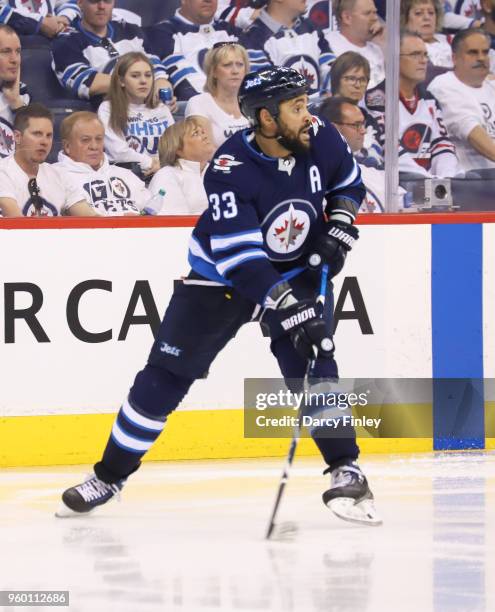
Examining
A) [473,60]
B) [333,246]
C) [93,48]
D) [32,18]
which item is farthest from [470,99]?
[333,246]

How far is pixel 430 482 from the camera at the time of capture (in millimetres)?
4703

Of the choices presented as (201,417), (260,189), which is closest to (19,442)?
(201,417)

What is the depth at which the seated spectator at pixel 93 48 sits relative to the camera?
5.19 m

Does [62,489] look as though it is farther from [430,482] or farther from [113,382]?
[430,482]

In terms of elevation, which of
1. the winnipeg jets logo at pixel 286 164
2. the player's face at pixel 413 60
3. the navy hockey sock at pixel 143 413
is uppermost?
the player's face at pixel 413 60

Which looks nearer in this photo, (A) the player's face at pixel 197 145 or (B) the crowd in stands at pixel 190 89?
(B) the crowd in stands at pixel 190 89

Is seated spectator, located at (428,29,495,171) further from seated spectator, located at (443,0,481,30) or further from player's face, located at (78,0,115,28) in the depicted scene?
player's face, located at (78,0,115,28)

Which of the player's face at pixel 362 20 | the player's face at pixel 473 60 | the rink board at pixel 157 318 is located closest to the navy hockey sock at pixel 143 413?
the rink board at pixel 157 318

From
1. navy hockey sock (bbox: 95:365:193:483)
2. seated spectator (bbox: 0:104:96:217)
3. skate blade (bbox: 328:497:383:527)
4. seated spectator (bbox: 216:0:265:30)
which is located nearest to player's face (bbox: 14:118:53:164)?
seated spectator (bbox: 0:104:96:217)

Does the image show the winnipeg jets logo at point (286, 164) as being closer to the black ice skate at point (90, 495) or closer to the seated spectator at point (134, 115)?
the black ice skate at point (90, 495)

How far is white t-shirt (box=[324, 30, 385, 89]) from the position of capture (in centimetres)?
551

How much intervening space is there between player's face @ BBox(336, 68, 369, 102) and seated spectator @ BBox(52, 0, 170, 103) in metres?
0.81

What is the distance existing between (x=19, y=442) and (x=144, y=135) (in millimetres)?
1245

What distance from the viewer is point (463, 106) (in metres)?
5.80
